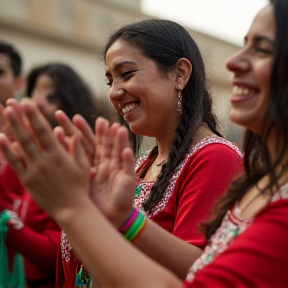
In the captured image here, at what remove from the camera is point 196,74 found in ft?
8.21

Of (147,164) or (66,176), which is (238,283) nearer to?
(66,176)

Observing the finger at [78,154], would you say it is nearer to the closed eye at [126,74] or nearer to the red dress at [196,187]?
the red dress at [196,187]

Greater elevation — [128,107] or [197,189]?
[128,107]

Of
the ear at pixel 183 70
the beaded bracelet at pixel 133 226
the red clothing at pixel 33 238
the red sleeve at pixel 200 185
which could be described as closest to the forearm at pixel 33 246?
the red clothing at pixel 33 238

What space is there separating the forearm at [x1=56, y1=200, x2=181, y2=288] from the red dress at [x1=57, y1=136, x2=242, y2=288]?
671mm

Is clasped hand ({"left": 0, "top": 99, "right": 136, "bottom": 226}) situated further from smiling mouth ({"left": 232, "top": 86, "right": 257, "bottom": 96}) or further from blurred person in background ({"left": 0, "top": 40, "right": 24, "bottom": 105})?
blurred person in background ({"left": 0, "top": 40, "right": 24, "bottom": 105})

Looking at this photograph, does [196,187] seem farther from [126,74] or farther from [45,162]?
[45,162]

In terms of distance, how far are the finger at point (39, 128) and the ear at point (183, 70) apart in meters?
1.18

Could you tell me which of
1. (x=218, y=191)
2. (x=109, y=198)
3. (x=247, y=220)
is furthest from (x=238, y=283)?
(x=218, y=191)

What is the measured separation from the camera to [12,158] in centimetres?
139

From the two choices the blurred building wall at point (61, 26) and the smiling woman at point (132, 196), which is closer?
the smiling woman at point (132, 196)

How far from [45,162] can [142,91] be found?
3.50 ft

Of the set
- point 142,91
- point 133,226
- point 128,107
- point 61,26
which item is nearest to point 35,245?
point 128,107

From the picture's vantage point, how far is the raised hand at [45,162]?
1346mm
